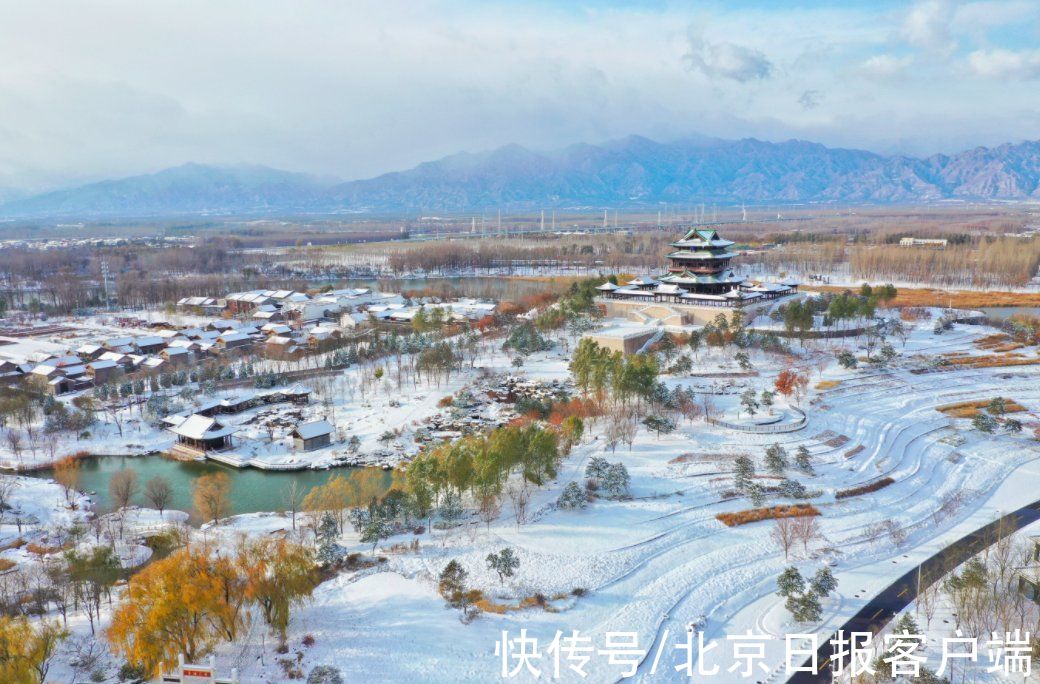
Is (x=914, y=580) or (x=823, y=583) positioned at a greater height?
(x=823, y=583)

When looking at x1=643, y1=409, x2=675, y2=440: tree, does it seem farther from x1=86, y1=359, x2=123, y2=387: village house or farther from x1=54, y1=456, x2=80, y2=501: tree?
x1=86, y1=359, x2=123, y2=387: village house

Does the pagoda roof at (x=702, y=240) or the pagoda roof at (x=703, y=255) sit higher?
the pagoda roof at (x=702, y=240)

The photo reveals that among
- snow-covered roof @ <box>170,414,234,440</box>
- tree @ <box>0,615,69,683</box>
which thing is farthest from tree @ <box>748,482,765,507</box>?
snow-covered roof @ <box>170,414,234,440</box>

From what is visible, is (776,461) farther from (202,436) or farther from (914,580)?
(202,436)

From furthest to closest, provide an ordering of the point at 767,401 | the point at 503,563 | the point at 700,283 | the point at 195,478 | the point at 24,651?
the point at 700,283
the point at 767,401
the point at 195,478
the point at 503,563
the point at 24,651

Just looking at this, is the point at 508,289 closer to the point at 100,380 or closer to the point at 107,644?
the point at 100,380

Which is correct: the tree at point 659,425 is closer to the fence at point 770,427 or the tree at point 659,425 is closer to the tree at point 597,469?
the fence at point 770,427

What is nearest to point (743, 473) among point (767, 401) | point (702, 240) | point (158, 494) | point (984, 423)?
point (767, 401)

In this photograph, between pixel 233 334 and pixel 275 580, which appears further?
pixel 233 334

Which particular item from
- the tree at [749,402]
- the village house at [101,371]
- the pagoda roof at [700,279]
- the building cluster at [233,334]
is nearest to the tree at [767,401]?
the tree at [749,402]
